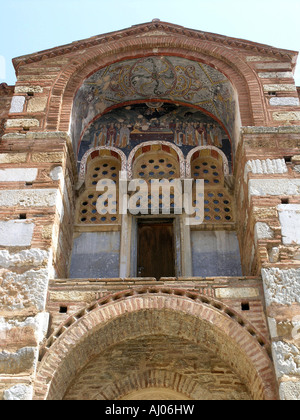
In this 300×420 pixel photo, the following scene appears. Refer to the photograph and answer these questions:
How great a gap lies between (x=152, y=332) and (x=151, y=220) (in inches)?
84.2

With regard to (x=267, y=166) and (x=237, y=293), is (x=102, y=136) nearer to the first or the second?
(x=267, y=166)

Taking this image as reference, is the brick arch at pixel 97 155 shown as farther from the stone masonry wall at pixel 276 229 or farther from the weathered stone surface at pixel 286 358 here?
the weathered stone surface at pixel 286 358

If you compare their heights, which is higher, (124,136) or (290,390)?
(124,136)

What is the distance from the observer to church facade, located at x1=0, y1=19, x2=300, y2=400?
21.5 feet

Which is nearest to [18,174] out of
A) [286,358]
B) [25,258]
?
[25,258]

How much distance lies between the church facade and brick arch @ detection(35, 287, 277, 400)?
2 cm

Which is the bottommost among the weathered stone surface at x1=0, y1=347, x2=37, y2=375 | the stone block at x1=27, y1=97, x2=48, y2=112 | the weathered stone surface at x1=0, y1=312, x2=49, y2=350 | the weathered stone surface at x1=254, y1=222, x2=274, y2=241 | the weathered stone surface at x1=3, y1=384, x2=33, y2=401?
the weathered stone surface at x1=3, y1=384, x2=33, y2=401

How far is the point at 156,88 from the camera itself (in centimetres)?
998

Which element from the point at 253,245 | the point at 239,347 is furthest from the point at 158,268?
the point at 239,347

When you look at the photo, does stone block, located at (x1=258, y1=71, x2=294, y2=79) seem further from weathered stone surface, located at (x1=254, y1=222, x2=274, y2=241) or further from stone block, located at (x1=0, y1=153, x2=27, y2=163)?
stone block, located at (x1=0, y1=153, x2=27, y2=163)

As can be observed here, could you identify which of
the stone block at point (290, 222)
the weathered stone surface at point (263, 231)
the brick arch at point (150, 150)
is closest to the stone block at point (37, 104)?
the brick arch at point (150, 150)

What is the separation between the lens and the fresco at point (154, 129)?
9508 mm

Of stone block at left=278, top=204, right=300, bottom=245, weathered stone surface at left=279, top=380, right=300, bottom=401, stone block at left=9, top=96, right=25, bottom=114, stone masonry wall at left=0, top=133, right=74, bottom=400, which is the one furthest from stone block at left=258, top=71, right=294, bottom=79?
weathered stone surface at left=279, top=380, right=300, bottom=401

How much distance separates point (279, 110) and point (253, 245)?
2.34m
